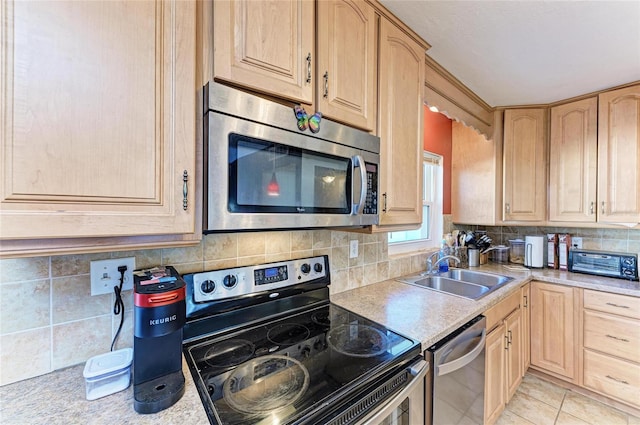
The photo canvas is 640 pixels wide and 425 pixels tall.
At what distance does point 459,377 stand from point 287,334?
0.86 metres

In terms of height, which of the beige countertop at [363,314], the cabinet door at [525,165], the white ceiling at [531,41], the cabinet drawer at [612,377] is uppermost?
the white ceiling at [531,41]

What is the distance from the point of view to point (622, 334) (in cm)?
183

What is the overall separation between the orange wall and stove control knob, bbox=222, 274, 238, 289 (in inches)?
81.3

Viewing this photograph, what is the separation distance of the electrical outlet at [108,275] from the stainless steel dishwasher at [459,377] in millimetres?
1169

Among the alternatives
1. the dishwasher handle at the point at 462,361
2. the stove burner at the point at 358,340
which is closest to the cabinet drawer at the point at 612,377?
the dishwasher handle at the point at 462,361

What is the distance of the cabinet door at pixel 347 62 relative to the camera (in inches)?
41.5

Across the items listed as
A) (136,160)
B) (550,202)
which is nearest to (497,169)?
(550,202)

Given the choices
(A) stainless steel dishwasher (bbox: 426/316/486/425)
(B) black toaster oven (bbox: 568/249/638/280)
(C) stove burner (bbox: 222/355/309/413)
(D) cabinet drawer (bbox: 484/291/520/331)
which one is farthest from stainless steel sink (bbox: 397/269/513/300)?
(C) stove burner (bbox: 222/355/309/413)

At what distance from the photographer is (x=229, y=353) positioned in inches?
36.9

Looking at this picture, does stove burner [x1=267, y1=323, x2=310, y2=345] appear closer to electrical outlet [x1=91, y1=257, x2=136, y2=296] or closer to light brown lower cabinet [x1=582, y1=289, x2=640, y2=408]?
electrical outlet [x1=91, y1=257, x2=136, y2=296]

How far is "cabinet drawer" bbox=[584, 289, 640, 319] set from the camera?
70.4 inches

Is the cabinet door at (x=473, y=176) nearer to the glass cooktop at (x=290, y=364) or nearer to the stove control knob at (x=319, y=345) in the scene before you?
the glass cooktop at (x=290, y=364)

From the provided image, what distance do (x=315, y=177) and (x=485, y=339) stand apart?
1.31m

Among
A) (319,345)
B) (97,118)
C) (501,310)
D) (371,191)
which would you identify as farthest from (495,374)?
(97,118)
